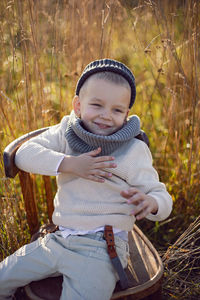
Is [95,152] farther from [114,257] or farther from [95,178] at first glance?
[114,257]

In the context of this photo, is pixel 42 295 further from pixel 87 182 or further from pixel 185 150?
pixel 185 150

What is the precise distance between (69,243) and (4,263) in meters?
0.29

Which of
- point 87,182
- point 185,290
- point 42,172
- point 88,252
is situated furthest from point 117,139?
point 185,290

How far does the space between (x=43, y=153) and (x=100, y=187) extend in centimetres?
29

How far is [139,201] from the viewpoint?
132 cm

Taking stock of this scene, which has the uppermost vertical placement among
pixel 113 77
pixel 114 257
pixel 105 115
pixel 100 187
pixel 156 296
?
pixel 113 77

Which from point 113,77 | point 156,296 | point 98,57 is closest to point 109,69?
point 113,77

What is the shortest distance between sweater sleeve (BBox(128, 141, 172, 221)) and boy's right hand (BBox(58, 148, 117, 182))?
0.48ft

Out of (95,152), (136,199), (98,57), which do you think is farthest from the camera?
(98,57)

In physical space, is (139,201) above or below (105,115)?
below

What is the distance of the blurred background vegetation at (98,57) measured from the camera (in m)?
1.83

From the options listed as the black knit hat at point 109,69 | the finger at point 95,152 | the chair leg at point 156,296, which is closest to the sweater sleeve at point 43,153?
the finger at point 95,152

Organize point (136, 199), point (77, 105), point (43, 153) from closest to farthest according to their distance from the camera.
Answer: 1. point (136, 199)
2. point (43, 153)
3. point (77, 105)

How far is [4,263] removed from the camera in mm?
1454
